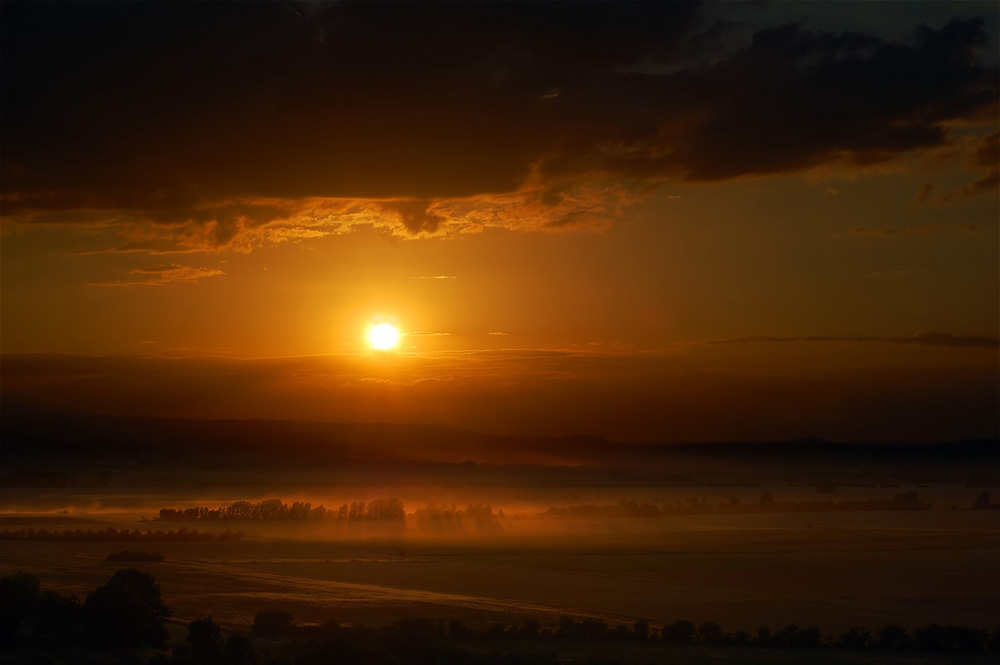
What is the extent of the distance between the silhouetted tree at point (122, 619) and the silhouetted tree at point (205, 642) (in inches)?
57.8

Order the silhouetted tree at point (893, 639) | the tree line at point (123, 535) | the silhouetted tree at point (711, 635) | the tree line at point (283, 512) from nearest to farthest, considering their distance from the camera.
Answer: the silhouetted tree at point (711, 635) → the silhouetted tree at point (893, 639) → the tree line at point (123, 535) → the tree line at point (283, 512)

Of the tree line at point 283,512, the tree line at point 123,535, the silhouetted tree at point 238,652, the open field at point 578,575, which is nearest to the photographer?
the silhouetted tree at point 238,652

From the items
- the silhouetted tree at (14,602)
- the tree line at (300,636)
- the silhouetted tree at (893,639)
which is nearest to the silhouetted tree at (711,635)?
the tree line at (300,636)

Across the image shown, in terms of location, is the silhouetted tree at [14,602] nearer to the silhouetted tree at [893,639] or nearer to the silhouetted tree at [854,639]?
the silhouetted tree at [854,639]

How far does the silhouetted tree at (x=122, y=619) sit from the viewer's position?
3061 centimetres

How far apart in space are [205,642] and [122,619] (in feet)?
9.81

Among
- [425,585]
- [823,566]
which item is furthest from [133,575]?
[823,566]

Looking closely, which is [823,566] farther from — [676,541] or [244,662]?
[244,662]

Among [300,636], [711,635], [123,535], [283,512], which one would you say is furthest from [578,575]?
[283,512]

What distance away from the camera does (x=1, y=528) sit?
84.3 metres

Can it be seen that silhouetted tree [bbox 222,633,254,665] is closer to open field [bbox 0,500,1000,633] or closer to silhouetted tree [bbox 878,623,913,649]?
open field [bbox 0,500,1000,633]

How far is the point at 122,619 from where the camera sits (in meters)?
30.8

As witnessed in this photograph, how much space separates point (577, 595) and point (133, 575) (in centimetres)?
2301

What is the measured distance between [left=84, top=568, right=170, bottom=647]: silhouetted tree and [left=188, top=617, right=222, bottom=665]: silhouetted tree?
147 cm
